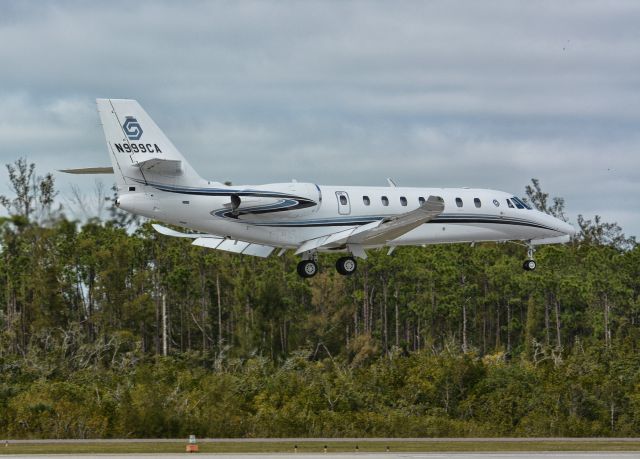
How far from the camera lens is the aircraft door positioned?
5353 centimetres

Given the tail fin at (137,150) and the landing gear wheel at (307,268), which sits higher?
the tail fin at (137,150)

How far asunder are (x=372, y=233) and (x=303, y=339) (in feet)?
133

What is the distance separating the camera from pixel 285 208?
5209 centimetres

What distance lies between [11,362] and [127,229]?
27805mm

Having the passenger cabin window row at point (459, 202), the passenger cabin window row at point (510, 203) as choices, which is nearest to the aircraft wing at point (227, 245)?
the passenger cabin window row at point (459, 202)

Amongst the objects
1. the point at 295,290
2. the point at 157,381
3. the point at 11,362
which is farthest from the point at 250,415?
the point at 295,290

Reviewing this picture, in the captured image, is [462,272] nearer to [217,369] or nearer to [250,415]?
[217,369]

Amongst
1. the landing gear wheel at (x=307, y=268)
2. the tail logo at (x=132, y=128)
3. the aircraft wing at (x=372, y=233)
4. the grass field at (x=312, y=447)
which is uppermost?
the tail logo at (x=132, y=128)

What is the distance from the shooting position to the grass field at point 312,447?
4131 centimetres

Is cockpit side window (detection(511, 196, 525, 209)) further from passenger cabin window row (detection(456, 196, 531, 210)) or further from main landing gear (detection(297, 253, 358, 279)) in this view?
main landing gear (detection(297, 253, 358, 279))

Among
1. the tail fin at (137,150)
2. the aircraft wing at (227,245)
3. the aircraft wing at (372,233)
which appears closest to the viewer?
the tail fin at (137,150)

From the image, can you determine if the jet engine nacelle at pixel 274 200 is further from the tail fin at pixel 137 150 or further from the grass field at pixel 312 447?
the grass field at pixel 312 447

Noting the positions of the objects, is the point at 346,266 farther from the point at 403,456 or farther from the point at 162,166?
the point at 403,456

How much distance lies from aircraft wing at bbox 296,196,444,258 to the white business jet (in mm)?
39
